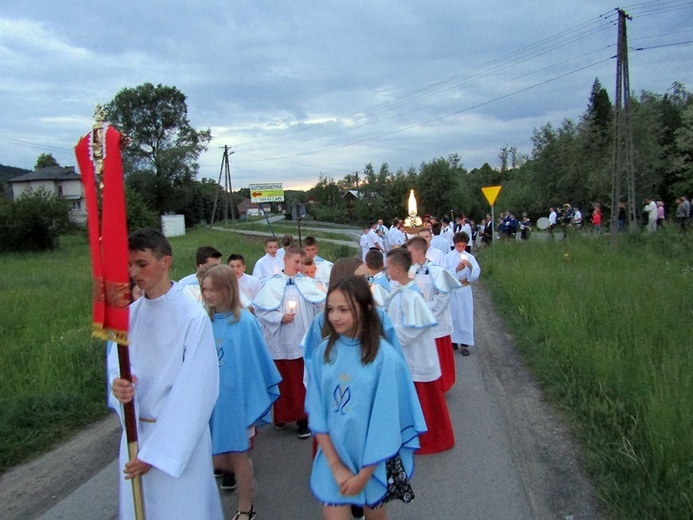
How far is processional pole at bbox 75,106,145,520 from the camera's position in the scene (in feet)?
6.81

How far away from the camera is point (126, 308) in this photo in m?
2.19

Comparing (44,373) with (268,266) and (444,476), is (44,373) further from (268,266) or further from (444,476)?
(444,476)

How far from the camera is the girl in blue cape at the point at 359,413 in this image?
255 cm

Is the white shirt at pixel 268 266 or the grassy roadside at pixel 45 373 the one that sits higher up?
the white shirt at pixel 268 266

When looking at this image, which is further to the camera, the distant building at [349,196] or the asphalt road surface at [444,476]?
the distant building at [349,196]

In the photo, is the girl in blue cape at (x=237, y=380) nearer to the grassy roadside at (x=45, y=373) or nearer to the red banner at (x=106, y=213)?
the red banner at (x=106, y=213)

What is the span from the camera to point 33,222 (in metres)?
26.6

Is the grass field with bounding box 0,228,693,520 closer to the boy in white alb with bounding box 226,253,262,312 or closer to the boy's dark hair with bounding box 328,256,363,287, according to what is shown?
the boy in white alb with bounding box 226,253,262,312

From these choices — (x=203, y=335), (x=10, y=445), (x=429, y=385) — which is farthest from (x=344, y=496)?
(x=10, y=445)

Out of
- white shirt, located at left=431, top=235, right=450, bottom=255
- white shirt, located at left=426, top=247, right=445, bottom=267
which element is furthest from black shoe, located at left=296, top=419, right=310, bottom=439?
white shirt, located at left=431, top=235, right=450, bottom=255

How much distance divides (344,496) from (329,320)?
86 cm

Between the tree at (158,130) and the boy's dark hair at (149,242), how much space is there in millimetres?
60268

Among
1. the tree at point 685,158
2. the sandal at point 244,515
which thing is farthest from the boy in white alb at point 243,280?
the tree at point 685,158

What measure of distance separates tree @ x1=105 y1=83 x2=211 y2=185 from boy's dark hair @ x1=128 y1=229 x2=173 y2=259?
60268 mm
